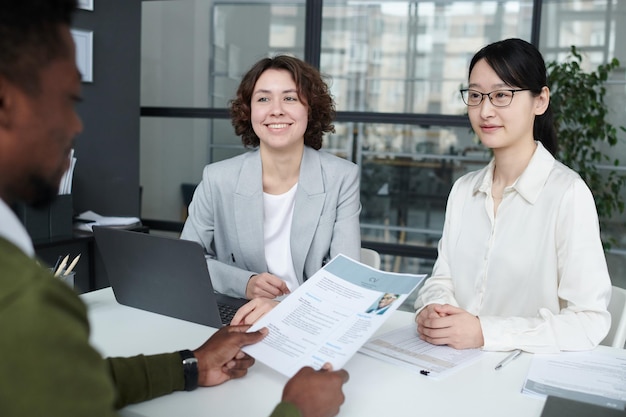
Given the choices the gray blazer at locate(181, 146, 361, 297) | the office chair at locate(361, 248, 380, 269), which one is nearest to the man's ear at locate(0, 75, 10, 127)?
the gray blazer at locate(181, 146, 361, 297)

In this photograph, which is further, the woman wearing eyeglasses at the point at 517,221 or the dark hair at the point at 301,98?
the dark hair at the point at 301,98

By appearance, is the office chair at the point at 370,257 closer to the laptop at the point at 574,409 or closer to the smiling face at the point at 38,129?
the laptop at the point at 574,409

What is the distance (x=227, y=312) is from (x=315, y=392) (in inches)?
25.0

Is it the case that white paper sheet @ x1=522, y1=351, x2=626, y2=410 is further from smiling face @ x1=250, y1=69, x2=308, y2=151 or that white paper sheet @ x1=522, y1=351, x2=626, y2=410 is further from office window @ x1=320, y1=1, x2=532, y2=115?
office window @ x1=320, y1=1, x2=532, y2=115

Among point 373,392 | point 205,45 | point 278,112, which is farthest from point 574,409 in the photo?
point 205,45

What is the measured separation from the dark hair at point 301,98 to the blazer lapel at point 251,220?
1.05ft

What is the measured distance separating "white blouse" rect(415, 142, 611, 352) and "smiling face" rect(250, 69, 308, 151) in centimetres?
56

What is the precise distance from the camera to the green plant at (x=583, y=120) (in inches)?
151

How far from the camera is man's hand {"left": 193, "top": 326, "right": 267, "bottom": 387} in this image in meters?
1.18

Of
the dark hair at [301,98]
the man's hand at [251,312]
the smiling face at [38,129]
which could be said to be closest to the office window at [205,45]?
the dark hair at [301,98]

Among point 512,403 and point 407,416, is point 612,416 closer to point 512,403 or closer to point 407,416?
point 512,403

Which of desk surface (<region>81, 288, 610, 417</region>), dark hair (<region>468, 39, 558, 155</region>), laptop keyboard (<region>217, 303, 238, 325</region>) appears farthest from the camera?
dark hair (<region>468, 39, 558, 155</region>)

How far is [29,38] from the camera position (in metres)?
0.65

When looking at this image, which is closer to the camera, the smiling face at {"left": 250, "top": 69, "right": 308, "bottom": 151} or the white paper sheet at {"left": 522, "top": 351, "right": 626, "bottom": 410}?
the white paper sheet at {"left": 522, "top": 351, "right": 626, "bottom": 410}
